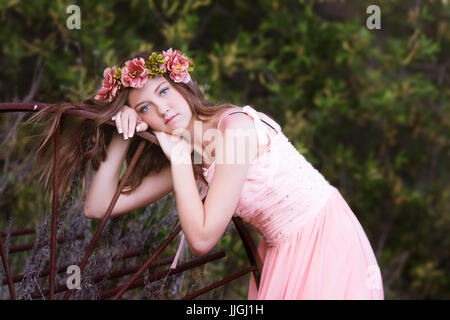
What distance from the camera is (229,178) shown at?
55.3 inches

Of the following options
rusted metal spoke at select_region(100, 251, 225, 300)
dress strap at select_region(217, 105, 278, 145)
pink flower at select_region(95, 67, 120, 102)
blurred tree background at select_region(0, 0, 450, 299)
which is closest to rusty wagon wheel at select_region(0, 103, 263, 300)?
rusted metal spoke at select_region(100, 251, 225, 300)

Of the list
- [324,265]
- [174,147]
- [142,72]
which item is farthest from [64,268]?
[324,265]

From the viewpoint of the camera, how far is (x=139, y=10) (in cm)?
326

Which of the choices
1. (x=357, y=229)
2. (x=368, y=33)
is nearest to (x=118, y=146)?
(x=357, y=229)

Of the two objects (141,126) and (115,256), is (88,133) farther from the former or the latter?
(115,256)

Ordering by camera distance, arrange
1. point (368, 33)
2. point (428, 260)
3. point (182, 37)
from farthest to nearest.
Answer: point (428, 260) < point (368, 33) < point (182, 37)

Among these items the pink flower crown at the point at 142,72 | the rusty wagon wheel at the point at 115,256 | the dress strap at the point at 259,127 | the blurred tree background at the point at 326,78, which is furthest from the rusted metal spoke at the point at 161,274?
the blurred tree background at the point at 326,78

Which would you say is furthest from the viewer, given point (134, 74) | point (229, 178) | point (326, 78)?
point (326, 78)

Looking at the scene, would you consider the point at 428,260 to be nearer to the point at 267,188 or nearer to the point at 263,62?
the point at 263,62

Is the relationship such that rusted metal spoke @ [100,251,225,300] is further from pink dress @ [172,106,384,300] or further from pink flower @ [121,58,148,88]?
pink flower @ [121,58,148,88]

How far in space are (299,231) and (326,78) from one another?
203cm

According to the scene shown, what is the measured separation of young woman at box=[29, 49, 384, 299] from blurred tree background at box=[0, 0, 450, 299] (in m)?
1.18

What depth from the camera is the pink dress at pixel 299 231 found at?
1425mm
